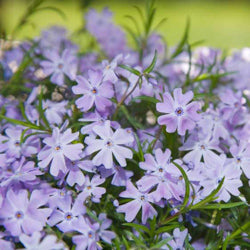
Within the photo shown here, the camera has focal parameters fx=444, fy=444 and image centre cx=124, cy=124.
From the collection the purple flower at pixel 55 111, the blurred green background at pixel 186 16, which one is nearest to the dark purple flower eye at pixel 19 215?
the purple flower at pixel 55 111

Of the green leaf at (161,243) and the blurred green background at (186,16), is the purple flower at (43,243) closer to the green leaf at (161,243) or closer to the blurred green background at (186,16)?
the green leaf at (161,243)

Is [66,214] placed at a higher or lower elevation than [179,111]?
lower

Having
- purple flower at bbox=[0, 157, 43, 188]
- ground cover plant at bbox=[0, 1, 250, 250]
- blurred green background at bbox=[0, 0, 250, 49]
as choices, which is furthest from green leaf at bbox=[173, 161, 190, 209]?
blurred green background at bbox=[0, 0, 250, 49]

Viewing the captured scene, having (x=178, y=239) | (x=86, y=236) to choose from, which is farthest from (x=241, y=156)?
(x=86, y=236)

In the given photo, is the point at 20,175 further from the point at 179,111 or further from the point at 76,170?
the point at 179,111

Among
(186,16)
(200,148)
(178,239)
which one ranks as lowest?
(186,16)

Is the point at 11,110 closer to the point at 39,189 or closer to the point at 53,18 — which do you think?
the point at 39,189

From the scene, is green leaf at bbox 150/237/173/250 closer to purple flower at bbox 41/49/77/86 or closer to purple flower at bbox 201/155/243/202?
purple flower at bbox 201/155/243/202

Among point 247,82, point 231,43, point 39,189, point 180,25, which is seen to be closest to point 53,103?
point 39,189

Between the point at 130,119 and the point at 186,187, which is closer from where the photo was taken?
the point at 186,187
